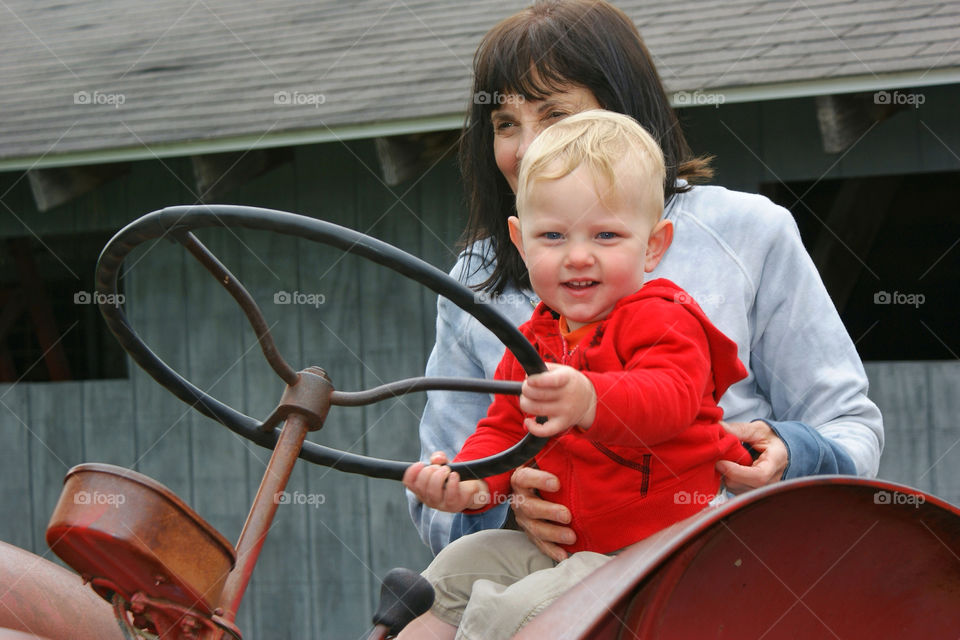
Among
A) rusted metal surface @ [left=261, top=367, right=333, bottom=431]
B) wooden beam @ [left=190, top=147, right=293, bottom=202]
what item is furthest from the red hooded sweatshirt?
wooden beam @ [left=190, top=147, right=293, bottom=202]

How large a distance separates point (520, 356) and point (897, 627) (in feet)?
2.05

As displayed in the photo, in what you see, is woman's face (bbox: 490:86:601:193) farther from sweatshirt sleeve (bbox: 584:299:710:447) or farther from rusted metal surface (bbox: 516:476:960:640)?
rusted metal surface (bbox: 516:476:960:640)

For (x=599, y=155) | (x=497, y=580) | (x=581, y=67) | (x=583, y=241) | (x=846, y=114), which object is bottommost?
(x=497, y=580)

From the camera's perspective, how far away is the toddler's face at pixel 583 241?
139cm

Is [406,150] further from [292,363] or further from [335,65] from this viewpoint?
[292,363]

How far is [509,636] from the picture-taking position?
134 centimetres

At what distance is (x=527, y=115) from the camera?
1837mm

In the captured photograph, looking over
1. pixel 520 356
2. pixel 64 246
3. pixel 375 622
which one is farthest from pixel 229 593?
pixel 64 246

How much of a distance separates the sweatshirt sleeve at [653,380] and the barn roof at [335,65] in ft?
8.83

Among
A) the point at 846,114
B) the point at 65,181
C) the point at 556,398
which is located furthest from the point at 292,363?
the point at 556,398

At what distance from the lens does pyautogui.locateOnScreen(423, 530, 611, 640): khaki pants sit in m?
1.35

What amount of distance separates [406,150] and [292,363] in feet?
4.18

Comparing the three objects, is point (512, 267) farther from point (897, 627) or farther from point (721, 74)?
point (721, 74)

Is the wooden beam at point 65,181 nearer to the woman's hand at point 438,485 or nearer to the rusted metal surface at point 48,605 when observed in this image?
the rusted metal surface at point 48,605
